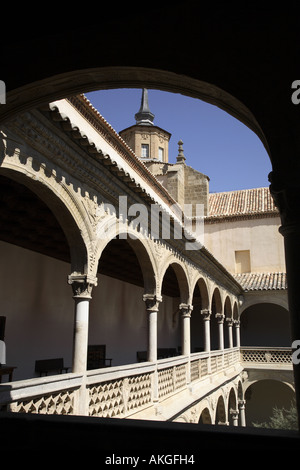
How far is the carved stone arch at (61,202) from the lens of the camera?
5.25 metres

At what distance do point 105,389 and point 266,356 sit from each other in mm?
15740

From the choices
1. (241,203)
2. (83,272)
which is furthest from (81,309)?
(241,203)

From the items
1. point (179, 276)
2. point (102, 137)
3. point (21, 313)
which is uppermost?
point (102, 137)

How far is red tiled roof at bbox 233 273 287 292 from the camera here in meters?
21.5

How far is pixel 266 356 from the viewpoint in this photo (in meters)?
20.8

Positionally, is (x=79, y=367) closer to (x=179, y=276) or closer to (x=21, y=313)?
(x=21, y=313)

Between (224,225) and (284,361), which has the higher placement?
(224,225)

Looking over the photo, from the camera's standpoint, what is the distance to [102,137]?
1267 cm

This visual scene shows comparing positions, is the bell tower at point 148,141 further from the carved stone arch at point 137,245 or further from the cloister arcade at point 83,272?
the carved stone arch at point 137,245

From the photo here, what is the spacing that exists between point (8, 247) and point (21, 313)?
1.56 meters

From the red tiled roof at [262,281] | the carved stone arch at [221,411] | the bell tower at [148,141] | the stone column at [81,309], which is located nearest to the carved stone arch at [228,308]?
the red tiled roof at [262,281]
